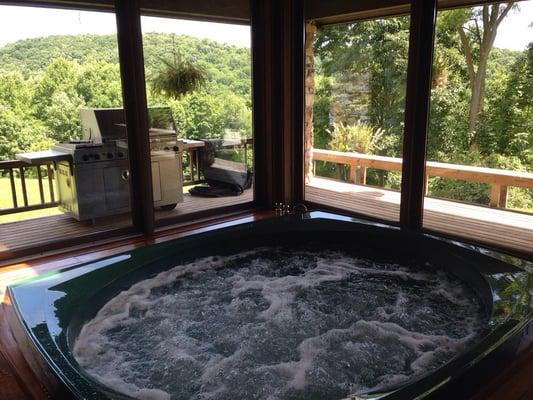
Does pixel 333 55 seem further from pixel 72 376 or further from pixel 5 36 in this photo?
pixel 72 376

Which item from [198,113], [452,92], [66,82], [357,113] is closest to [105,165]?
[66,82]

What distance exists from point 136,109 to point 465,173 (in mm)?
2693

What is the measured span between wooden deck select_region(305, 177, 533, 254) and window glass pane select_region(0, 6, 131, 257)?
2.12m

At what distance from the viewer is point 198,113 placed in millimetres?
4395

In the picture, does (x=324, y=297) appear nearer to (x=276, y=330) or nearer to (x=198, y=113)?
(x=276, y=330)

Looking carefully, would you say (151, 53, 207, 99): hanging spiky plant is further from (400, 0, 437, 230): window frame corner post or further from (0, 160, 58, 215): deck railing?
(400, 0, 437, 230): window frame corner post

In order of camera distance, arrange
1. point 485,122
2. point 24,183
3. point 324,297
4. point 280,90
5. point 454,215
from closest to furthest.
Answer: point 324,297 → point 485,122 → point 24,183 → point 454,215 → point 280,90

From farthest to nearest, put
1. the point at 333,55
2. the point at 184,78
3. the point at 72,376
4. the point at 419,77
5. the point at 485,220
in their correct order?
the point at 333,55, the point at 184,78, the point at 485,220, the point at 419,77, the point at 72,376

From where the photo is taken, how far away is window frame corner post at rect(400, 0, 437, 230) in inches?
139

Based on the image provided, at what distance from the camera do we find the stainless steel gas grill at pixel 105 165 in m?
3.87

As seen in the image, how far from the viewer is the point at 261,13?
4543 mm

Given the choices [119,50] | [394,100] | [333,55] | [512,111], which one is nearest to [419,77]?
[394,100]

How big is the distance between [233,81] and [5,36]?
1.99 m

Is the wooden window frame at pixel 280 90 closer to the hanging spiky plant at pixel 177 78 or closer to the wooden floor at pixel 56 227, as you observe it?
the wooden floor at pixel 56 227
